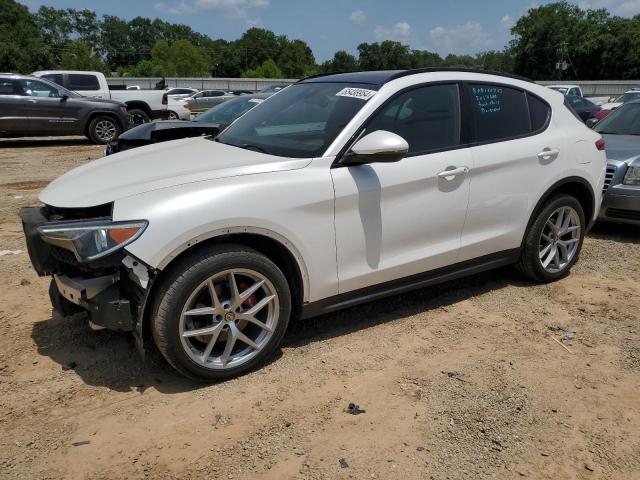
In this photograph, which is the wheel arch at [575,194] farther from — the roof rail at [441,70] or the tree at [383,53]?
the tree at [383,53]

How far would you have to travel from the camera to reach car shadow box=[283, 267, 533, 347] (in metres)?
3.84

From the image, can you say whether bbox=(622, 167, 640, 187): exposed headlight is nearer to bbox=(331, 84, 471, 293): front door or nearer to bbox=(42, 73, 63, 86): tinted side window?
bbox=(331, 84, 471, 293): front door

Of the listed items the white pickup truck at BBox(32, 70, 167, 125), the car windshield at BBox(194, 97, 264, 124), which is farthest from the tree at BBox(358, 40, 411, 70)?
the car windshield at BBox(194, 97, 264, 124)

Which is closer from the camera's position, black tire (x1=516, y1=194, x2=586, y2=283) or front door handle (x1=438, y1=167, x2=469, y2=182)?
front door handle (x1=438, y1=167, x2=469, y2=182)

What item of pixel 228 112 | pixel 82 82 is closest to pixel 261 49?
pixel 82 82

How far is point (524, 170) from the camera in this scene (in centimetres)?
420

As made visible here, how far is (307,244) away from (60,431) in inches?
63.0

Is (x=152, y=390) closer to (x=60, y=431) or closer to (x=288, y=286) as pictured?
(x=60, y=431)

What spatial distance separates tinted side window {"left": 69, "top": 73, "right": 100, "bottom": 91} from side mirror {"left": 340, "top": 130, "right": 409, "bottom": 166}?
15.1 m

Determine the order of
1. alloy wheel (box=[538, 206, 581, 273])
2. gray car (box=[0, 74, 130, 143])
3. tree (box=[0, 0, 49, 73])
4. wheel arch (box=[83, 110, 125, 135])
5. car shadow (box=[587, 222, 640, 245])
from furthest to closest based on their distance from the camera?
tree (box=[0, 0, 49, 73]) → wheel arch (box=[83, 110, 125, 135]) → gray car (box=[0, 74, 130, 143]) → car shadow (box=[587, 222, 640, 245]) → alloy wheel (box=[538, 206, 581, 273])

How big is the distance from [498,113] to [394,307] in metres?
1.66

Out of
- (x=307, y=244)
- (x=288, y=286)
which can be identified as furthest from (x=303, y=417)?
(x=307, y=244)

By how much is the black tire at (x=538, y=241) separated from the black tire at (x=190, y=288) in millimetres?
2265

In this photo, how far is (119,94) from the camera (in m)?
16.1
